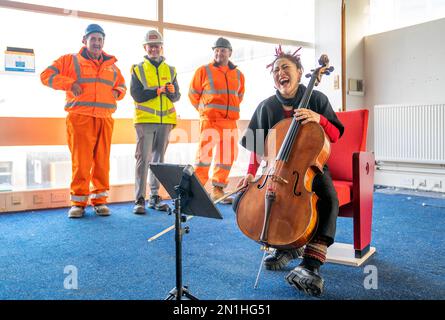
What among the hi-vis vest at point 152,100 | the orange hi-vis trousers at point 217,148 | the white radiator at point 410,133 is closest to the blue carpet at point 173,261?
the orange hi-vis trousers at point 217,148

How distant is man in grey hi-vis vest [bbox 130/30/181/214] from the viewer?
3.72 m

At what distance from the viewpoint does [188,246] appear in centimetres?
253

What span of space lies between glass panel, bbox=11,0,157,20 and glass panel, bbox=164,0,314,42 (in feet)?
0.58

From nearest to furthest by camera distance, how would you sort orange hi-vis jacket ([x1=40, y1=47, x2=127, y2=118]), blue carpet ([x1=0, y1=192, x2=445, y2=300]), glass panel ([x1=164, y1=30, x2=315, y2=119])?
blue carpet ([x1=0, y1=192, x2=445, y2=300]), orange hi-vis jacket ([x1=40, y1=47, x2=127, y2=118]), glass panel ([x1=164, y1=30, x2=315, y2=119])

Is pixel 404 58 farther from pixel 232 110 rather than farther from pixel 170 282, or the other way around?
pixel 170 282

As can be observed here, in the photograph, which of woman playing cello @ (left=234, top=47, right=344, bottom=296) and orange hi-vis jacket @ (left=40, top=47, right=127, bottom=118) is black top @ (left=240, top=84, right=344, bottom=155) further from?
orange hi-vis jacket @ (left=40, top=47, right=127, bottom=118)

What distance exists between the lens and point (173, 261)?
87.0 inches

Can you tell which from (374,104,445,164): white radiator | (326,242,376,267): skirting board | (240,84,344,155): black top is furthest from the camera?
(374,104,445,164): white radiator

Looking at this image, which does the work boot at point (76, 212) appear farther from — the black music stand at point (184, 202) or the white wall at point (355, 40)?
the white wall at point (355, 40)

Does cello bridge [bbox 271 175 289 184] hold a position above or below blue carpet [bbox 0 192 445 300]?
above

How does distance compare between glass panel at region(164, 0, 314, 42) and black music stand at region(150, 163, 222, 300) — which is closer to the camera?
black music stand at region(150, 163, 222, 300)

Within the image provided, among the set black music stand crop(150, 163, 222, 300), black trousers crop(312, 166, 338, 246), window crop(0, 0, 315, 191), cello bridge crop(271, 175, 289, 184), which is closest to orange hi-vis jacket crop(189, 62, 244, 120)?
window crop(0, 0, 315, 191)

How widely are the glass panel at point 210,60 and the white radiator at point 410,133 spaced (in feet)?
4.38

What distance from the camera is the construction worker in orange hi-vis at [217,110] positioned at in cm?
397
